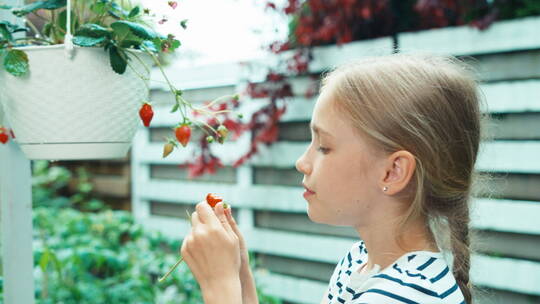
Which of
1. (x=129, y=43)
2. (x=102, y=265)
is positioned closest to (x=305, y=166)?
(x=129, y=43)

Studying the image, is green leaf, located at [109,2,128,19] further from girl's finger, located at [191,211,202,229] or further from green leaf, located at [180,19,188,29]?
girl's finger, located at [191,211,202,229]

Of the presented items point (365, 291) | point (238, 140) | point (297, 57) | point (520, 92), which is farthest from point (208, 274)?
point (238, 140)

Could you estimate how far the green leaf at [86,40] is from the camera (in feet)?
3.10

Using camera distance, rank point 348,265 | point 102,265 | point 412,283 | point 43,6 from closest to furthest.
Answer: point 412,283 → point 43,6 → point 348,265 → point 102,265

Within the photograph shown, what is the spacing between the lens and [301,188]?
2.56m

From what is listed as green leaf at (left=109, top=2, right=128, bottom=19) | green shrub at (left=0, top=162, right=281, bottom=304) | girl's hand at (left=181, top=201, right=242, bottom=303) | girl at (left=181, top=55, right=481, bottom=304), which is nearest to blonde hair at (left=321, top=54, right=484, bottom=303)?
girl at (left=181, top=55, right=481, bottom=304)

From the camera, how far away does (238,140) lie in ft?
9.12

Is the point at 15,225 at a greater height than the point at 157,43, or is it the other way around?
the point at 157,43

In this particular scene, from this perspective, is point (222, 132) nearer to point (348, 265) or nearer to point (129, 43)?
point (129, 43)

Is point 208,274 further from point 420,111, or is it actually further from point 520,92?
point 520,92

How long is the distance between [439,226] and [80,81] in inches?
25.6

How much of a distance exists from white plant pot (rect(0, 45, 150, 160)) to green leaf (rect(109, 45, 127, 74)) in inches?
0.7

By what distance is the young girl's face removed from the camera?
3.10 ft

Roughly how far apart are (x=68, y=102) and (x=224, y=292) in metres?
0.40
